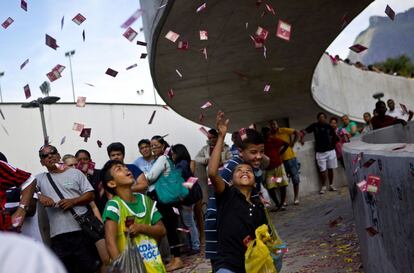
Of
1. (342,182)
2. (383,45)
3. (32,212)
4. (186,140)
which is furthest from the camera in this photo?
(383,45)

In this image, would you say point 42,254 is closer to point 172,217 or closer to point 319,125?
point 172,217

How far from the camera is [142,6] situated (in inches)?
448

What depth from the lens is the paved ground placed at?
24.2ft

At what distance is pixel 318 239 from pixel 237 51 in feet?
19.1

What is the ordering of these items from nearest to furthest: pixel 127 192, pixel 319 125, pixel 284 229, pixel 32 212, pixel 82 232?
pixel 127 192
pixel 32 212
pixel 82 232
pixel 284 229
pixel 319 125

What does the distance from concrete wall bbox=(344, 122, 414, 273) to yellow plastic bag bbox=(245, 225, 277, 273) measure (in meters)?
0.78

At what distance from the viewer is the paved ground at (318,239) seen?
736cm

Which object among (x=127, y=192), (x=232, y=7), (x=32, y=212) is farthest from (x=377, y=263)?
(x=232, y=7)

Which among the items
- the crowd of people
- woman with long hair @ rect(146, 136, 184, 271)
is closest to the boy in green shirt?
the crowd of people

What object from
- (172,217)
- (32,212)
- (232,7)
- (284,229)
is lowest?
(284,229)

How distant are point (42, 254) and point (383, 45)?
80.6m

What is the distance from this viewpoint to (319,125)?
46.6 ft

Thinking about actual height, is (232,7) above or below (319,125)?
above

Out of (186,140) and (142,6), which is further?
(186,140)
